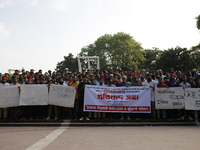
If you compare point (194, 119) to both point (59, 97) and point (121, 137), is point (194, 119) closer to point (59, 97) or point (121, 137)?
point (121, 137)

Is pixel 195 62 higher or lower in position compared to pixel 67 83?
higher

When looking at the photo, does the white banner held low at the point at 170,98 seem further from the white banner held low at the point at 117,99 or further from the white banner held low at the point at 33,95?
the white banner held low at the point at 33,95

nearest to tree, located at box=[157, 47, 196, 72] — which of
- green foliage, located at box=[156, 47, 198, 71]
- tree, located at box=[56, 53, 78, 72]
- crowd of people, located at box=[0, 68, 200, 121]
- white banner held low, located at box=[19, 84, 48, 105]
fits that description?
green foliage, located at box=[156, 47, 198, 71]

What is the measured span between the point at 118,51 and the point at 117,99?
40.3 metres

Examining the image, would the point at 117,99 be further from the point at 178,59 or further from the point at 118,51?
the point at 118,51

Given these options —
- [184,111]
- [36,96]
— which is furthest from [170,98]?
[36,96]

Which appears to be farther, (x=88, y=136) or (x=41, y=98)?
(x=41, y=98)

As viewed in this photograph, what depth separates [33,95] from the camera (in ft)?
33.9

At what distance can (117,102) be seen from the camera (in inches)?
402

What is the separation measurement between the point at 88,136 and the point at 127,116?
363 centimetres

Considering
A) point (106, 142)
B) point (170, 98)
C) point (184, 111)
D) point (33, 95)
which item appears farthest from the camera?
point (184, 111)

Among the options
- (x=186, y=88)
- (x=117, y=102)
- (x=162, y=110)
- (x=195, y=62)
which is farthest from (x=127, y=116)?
(x=195, y=62)

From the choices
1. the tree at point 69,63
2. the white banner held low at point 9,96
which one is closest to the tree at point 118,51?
the tree at point 69,63

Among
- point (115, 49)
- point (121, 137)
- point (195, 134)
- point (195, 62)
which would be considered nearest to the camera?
point (121, 137)
